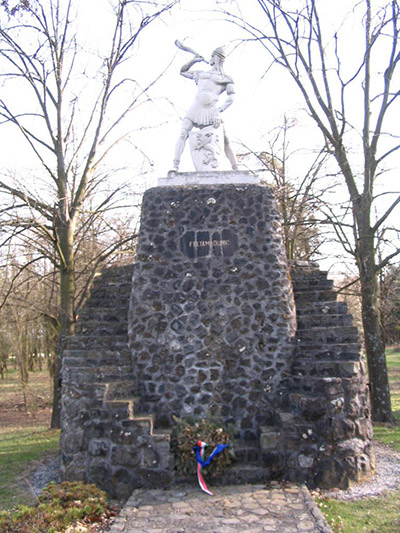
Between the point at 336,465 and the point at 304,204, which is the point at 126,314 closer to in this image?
the point at 336,465

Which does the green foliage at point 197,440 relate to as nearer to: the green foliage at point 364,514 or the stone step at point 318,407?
the stone step at point 318,407

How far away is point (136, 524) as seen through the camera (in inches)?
208

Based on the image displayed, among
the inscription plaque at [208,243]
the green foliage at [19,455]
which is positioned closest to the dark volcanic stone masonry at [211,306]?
the inscription plaque at [208,243]

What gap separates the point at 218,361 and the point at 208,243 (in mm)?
1940

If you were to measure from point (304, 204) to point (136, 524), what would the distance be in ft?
33.6

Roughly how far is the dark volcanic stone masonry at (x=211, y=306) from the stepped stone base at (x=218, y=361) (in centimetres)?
2

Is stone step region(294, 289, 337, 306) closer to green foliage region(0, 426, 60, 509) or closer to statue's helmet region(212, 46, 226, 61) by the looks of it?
statue's helmet region(212, 46, 226, 61)

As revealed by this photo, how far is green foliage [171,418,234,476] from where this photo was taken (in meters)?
6.51

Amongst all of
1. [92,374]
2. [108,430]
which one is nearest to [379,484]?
[108,430]

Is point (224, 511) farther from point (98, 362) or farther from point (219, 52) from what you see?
point (219, 52)

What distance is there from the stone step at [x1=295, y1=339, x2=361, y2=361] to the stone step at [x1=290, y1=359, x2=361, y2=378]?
0.39ft

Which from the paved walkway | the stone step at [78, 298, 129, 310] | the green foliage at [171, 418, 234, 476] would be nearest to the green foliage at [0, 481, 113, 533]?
the paved walkway

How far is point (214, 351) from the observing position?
7637mm

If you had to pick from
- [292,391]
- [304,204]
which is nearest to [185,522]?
[292,391]
